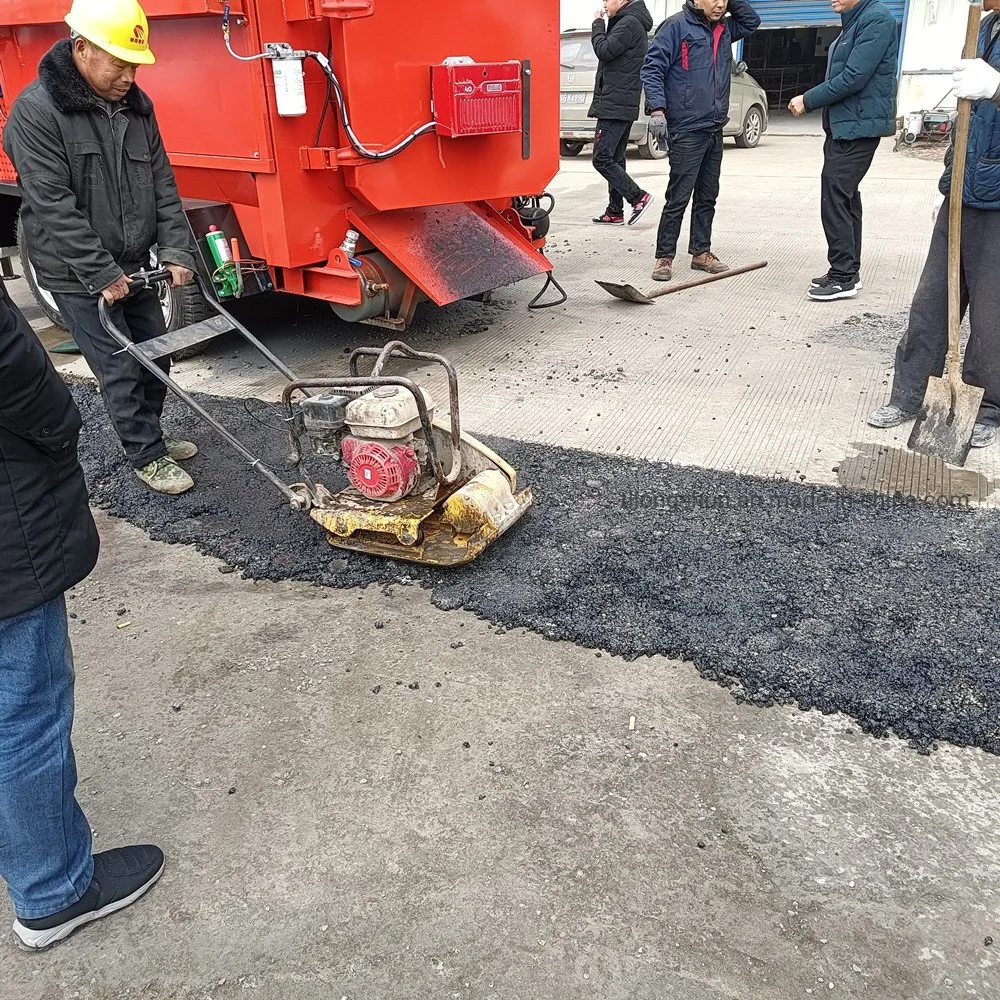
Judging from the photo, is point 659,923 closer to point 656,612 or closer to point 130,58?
point 656,612

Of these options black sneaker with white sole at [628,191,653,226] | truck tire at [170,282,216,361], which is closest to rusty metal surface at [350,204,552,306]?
truck tire at [170,282,216,361]

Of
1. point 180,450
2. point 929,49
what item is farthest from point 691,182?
point 929,49

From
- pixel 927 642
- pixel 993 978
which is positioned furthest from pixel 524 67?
pixel 993 978

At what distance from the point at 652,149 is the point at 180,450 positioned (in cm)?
1162

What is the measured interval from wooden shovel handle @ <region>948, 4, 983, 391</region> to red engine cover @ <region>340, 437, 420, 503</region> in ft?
8.15

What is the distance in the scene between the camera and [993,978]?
188 cm

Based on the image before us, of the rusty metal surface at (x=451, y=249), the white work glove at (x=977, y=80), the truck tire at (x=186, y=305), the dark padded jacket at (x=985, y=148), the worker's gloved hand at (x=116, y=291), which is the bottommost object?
the truck tire at (x=186, y=305)

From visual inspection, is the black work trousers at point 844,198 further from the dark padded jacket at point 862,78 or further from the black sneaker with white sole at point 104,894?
the black sneaker with white sole at point 104,894

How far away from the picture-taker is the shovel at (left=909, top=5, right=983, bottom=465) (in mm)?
3875

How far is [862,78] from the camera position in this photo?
18.7 ft

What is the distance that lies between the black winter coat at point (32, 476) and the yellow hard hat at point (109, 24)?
198cm

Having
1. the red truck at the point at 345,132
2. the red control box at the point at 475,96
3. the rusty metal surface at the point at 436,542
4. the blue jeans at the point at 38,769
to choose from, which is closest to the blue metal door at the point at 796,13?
the red truck at the point at 345,132

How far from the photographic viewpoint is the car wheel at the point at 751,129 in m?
15.5

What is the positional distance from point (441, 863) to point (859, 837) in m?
1.04
